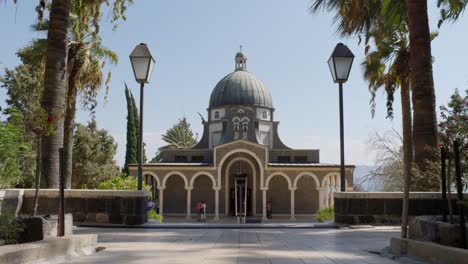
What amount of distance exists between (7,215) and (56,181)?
230 inches

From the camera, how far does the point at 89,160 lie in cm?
3944

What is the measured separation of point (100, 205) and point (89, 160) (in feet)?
99.3

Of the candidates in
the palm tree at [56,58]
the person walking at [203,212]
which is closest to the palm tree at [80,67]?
the palm tree at [56,58]

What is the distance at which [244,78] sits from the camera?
4697 centimetres

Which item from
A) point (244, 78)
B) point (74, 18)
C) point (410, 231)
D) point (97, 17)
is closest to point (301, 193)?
point (244, 78)

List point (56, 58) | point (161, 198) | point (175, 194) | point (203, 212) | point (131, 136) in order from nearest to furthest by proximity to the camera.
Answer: point (56, 58)
point (203, 212)
point (161, 198)
point (175, 194)
point (131, 136)

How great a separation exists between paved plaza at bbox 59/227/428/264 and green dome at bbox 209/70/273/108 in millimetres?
35955

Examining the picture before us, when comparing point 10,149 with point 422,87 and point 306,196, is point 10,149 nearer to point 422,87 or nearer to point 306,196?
point 422,87

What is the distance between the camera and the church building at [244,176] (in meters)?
38.8

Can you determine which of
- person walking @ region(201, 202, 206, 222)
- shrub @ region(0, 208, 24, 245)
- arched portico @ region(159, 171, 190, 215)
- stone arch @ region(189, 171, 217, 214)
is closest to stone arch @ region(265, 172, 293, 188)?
stone arch @ region(189, 171, 217, 214)

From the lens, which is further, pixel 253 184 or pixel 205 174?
pixel 253 184

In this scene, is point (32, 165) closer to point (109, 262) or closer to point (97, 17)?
point (97, 17)

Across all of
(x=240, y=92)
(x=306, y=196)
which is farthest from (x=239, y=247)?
(x=240, y=92)

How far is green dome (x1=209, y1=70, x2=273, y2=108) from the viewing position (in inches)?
1783
